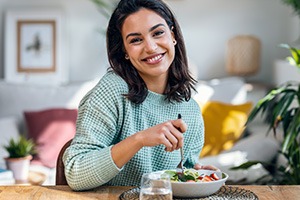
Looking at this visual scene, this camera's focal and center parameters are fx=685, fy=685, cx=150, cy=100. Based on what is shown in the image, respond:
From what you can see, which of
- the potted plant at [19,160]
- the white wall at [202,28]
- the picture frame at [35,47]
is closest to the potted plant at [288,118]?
the potted plant at [19,160]

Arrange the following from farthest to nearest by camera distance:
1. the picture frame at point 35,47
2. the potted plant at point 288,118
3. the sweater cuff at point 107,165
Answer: the picture frame at point 35,47 < the potted plant at point 288,118 < the sweater cuff at point 107,165

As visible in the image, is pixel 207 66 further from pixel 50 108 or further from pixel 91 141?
pixel 91 141

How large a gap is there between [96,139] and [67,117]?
253 cm

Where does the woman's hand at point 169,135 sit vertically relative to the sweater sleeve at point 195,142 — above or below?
above

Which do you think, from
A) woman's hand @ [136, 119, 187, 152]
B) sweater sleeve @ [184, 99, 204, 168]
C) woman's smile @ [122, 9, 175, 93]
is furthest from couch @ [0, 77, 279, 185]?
woman's hand @ [136, 119, 187, 152]

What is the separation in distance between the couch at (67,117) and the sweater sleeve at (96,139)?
79.8 inches

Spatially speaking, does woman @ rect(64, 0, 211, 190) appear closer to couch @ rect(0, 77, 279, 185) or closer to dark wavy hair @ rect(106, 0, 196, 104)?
dark wavy hair @ rect(106, 0, 196, 104)

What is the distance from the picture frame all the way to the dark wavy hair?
9.87 ft

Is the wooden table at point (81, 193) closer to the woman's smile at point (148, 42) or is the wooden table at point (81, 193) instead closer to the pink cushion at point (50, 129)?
the woman's smile at point (148, 42)

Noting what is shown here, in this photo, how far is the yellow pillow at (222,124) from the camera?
14.8ft

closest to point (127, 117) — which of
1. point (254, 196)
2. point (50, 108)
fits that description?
point (254, 196)

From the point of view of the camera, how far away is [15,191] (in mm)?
1893

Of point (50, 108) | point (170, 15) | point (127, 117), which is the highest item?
point (170, 15)

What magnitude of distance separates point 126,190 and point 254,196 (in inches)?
13.6
